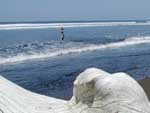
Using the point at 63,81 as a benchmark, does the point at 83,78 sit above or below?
above

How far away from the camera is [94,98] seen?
4363 millimetres

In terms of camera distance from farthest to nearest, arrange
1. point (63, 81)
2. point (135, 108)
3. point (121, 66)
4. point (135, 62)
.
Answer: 1. point (135, 62)
2. point (121, 66)
3. point (63, 81)
4. point (135, 108)

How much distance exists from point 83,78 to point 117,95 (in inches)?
21.8

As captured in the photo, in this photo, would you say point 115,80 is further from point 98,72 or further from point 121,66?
point 121,66

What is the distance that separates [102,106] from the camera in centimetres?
422

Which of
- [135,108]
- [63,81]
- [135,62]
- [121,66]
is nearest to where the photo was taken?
[135,108]

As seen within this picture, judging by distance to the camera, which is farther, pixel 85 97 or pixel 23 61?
pixel 23 61

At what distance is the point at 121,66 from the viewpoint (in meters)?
19.3

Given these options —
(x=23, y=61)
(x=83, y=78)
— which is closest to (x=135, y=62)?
(x=23, y=61)

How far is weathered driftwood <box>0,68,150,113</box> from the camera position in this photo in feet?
13.4

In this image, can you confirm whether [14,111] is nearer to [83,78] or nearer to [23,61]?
[83,78]

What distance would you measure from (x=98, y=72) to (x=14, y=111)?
92 centimetres

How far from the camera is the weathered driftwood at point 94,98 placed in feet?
13.4

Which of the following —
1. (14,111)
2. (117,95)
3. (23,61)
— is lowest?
(23,61)
